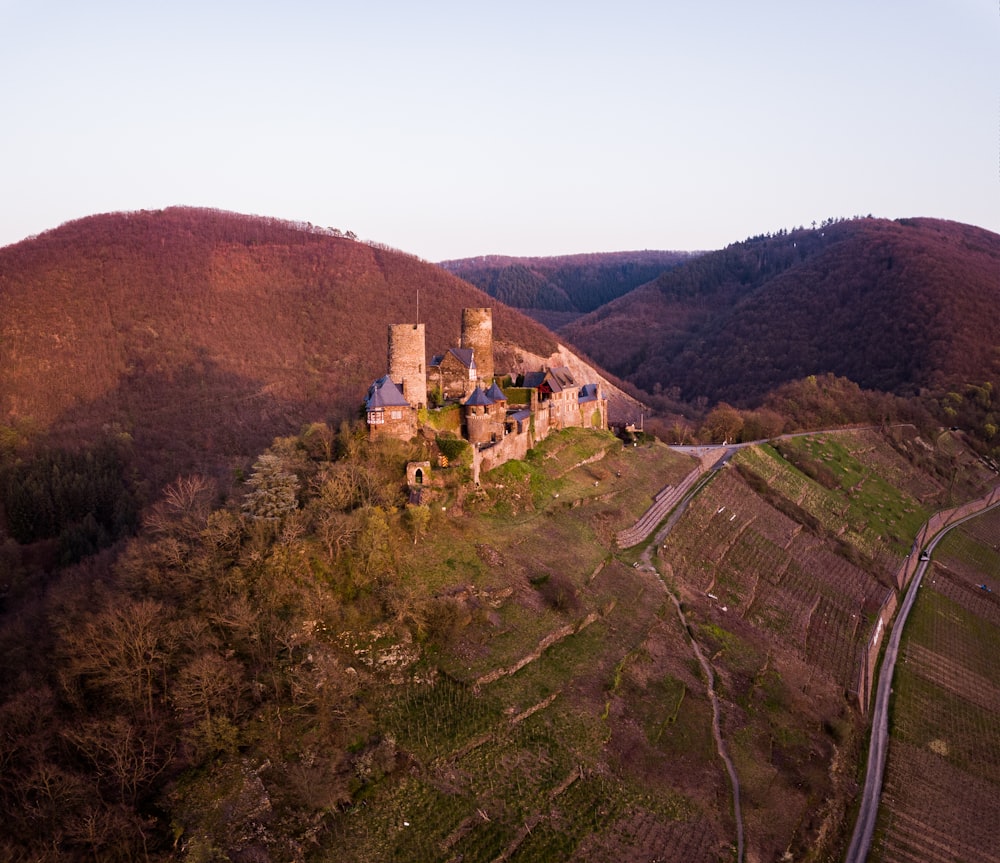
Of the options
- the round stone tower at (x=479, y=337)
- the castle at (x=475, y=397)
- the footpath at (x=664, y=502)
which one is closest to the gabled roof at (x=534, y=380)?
the castle at (x=475, y=397)

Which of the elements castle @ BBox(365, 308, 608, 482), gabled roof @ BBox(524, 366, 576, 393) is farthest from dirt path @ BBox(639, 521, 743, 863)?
gabled roof @ BBox(524, 366, 576, 393)

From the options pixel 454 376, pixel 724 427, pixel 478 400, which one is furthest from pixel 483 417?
pixel 724 427

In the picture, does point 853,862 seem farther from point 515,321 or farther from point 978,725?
point 515,321

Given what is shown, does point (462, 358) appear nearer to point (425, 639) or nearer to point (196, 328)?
point (425, 639)

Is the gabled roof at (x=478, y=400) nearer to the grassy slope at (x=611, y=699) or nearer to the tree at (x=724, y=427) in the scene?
the grassy slope at (x=611, y=699)

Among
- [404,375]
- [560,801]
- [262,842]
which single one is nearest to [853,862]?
[560,801]

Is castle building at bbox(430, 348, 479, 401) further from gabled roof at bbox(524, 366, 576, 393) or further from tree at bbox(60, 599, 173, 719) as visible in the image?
tree at bbox(60, 599, 173, 719)
